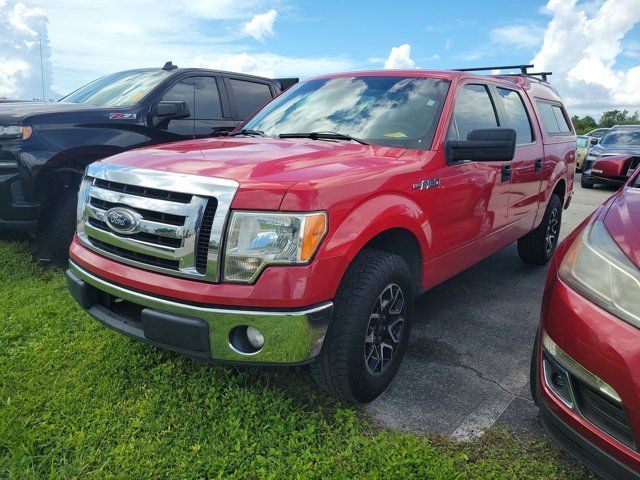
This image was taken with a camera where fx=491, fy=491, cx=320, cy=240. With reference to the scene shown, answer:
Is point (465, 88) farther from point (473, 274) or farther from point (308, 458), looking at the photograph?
point (308, 458)

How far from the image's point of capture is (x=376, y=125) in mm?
3012

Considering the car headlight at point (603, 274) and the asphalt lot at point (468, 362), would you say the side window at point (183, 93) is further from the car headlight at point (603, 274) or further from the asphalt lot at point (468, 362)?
the car headlight at point (603, 274)

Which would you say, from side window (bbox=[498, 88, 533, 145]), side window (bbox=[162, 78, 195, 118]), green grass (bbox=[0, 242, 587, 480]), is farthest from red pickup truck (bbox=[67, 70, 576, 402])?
side window (bbox=[162, 78, 195, 118])

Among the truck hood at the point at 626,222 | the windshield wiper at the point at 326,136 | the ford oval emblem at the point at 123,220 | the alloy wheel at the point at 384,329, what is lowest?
the alloy wheel at the point at 384,329

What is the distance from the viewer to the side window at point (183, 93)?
194 inches

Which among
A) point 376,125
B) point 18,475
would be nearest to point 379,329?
point 376,125

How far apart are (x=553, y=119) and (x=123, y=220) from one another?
437 cm

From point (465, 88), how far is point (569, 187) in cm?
279

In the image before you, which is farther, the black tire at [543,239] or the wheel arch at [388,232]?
the black tire at [543,239]

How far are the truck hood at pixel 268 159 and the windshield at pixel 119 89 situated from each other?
7.42 feet

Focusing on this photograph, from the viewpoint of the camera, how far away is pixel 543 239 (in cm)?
493

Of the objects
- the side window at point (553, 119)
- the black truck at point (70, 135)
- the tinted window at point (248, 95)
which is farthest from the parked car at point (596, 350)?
the tinted window at point (248, 95)

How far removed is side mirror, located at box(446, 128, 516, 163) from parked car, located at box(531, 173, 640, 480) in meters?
0.79

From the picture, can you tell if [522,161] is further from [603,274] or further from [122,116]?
[122,116]
